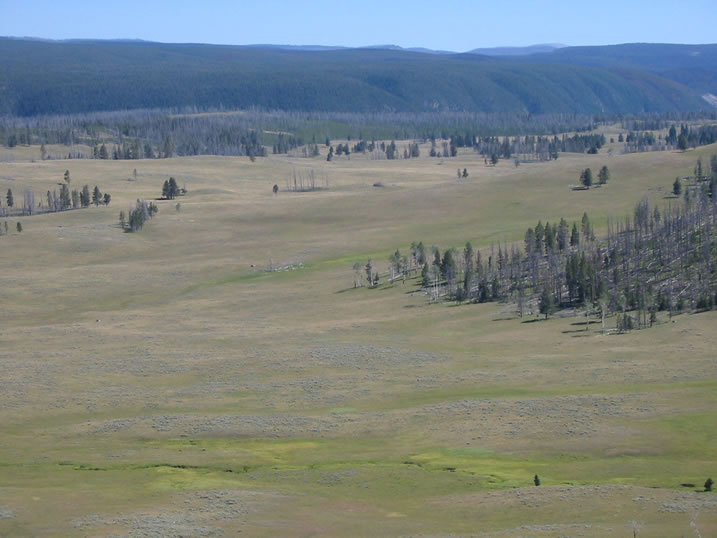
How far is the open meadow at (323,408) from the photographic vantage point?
53.1 m

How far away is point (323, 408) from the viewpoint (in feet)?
250

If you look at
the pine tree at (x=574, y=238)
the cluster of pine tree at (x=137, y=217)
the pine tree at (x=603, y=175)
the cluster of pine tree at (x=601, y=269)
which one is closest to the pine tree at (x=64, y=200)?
the cluster of pine tree at (x=137, y=217)

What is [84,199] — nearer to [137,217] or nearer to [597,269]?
[137,217]

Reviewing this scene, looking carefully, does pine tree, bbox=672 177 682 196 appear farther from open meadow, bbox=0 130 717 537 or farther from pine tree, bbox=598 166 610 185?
open meadow, bbox=0 130 717 537

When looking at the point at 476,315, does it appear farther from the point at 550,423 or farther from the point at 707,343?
Result: the point at 550,423

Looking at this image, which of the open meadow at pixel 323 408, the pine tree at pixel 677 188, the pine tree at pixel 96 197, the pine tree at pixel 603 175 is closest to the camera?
the open meadow at pixel 323 408

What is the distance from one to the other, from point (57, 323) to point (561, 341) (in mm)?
48834

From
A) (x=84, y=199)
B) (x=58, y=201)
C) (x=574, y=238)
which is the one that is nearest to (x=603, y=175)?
(x=574, y=238)

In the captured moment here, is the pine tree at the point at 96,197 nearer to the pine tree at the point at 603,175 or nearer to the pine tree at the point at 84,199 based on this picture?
the pine tree at the point at 84,199

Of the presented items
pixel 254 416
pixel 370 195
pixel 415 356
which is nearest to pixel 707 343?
pixel 415 356

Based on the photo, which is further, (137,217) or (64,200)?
(64,200)

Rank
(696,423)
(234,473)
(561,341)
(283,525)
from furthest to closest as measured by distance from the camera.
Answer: (561,341), (696,423), (234,473), (283,525)

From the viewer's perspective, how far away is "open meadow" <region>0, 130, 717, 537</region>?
5306cm

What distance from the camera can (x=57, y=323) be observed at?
370ft
